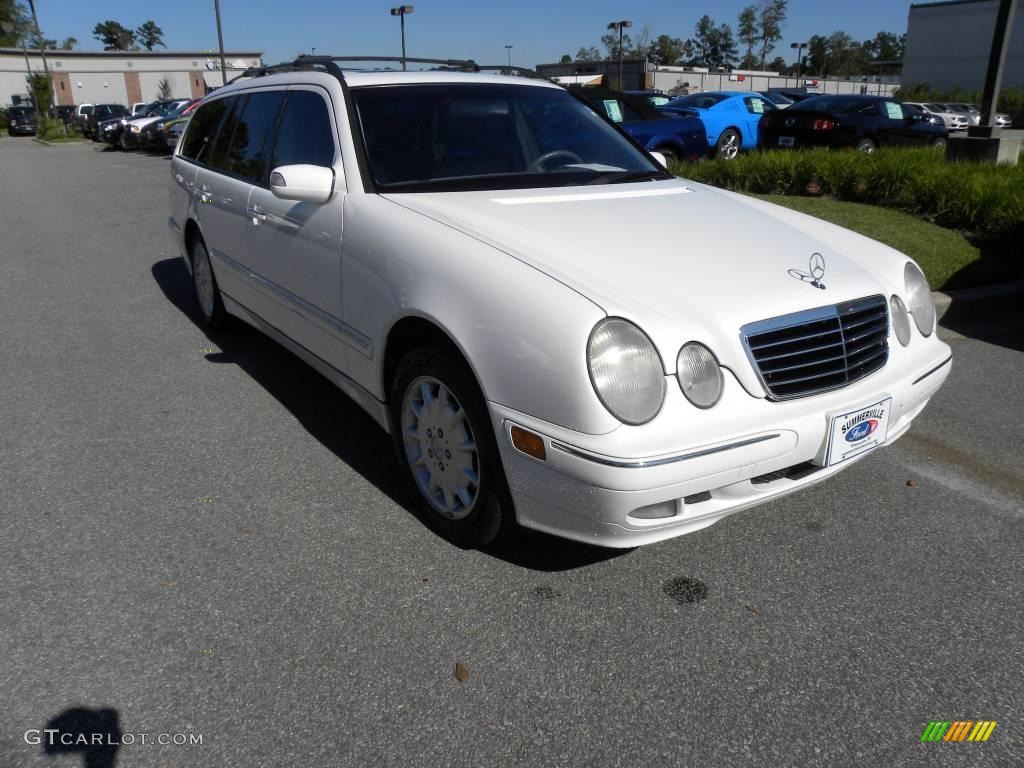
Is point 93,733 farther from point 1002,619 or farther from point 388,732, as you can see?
point 1002,619

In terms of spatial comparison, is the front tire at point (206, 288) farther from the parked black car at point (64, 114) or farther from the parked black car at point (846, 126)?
the parked black car at point (64, 114)

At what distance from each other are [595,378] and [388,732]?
1.13 m

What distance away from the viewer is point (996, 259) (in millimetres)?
7074

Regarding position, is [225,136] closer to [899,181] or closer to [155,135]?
[899,181]

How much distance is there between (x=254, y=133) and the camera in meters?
4.65

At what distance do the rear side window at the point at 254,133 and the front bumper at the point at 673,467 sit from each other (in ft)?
8.40

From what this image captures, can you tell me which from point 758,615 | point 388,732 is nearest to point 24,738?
point 388,732

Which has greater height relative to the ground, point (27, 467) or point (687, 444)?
point (687, 444)

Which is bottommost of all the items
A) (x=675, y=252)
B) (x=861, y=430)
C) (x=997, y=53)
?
(x=861, y=430)

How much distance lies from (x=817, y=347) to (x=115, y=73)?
84.0 meters

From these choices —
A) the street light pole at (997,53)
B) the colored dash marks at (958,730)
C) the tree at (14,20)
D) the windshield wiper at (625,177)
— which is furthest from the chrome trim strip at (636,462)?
the tree at (14,20)

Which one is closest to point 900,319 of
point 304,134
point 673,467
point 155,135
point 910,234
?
point 673,467

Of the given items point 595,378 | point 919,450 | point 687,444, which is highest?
point 595,378

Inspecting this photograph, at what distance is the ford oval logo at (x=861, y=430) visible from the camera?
2.81 meters
